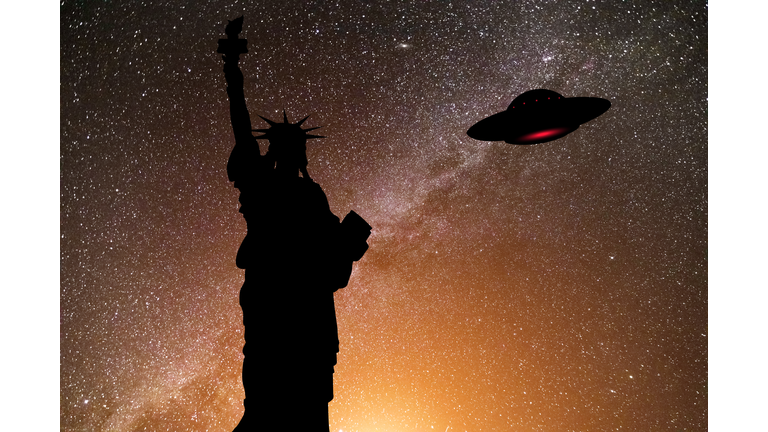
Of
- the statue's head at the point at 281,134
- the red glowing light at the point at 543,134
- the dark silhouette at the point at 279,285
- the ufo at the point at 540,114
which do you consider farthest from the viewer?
the statue's head at the point at 281,134

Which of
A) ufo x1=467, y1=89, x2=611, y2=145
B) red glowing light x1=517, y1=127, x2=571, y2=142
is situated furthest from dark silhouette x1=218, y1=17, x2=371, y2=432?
red glowing light x1=517, y1=127, x2=571, y2=142

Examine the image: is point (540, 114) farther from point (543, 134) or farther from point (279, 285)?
point (279, 285)

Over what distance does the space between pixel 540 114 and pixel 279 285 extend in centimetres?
206

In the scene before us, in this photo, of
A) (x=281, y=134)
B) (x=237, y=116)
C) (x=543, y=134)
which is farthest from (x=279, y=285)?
(x=543, y=134)

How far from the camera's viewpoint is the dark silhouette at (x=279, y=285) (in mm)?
3166

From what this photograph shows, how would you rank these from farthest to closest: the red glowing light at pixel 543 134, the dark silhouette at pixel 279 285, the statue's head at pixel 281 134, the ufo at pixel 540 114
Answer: the statue's head at pixel 281 134 < the dark silhouette at pixel 279 285 < the red glowing light at pixel 543 134 < the ufo at pixel 540 114

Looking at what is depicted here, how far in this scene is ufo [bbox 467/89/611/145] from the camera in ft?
8.76

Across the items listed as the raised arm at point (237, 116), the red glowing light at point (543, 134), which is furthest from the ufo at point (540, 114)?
the raised arm at point (237, 116)

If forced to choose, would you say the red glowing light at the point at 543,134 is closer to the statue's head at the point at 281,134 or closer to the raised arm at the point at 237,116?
the statue's head at the point at 281,134

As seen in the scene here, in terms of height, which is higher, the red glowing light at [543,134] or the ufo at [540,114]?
the ufo at [540,114]

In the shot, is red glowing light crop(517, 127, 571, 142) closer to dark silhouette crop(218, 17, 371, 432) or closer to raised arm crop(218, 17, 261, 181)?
dark silhouette crop(218, 17, 371, 432)

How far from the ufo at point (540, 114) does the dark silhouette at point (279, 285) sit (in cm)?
147

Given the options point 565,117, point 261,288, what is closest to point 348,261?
point 261,288

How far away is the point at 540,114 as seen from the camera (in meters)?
2.68
